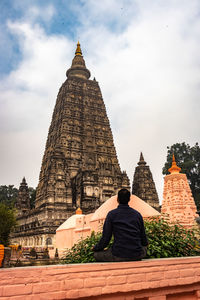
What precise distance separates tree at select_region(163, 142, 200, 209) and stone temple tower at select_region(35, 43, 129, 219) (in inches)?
450

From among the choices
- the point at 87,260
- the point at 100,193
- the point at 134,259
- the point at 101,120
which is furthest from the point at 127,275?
the point at 101,120

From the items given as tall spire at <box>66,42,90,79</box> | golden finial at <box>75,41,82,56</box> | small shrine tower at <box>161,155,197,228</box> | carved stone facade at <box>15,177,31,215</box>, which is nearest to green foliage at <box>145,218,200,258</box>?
small shrine tower at <box>161,155,197,228</box>

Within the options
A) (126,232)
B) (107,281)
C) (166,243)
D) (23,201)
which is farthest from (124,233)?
(23,201)

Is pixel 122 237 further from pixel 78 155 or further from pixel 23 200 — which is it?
pixel 23 200

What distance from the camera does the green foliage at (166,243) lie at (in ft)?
16.7

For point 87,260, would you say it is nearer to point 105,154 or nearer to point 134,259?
point 134,259

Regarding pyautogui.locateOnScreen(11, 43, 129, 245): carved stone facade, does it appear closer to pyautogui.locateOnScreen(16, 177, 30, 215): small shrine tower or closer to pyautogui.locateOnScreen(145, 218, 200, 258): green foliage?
pyautogui.locateOnScreen(16, 177, 30, 215): small shrine tower

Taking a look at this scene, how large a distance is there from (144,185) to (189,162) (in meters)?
8.43

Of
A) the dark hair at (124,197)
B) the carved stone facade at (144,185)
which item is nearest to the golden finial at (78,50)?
the carved stone facade at (144,185)

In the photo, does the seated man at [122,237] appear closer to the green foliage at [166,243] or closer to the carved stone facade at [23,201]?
the green foliage at [166,243]

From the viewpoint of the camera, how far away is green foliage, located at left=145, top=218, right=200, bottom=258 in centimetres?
508

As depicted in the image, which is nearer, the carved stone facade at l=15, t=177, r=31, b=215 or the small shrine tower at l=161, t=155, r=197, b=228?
the small shrine tower at l=161, t=155, r=197, b=228

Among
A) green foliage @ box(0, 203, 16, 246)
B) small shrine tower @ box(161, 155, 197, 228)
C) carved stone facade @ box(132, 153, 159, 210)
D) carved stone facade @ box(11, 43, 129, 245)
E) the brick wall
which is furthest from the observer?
carved stone facade @ box(132, 153, 159, 210)

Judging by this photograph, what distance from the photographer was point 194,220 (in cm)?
1162
